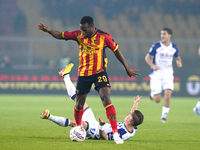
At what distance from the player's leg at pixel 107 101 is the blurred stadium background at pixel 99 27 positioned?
12.7 m

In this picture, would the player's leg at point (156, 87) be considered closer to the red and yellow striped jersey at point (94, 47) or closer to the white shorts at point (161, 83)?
the white shorts at point (161, 83)

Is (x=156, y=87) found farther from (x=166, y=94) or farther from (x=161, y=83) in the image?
(x=166, y=94)

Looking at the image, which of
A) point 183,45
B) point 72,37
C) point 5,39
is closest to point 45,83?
point 5,39

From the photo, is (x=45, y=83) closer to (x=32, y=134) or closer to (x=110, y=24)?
(x=110, y=24)

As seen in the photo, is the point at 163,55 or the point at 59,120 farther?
the point at 163,55

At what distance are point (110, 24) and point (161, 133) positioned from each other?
18535mm

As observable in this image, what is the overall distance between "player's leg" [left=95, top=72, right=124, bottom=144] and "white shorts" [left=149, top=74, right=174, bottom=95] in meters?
4.21

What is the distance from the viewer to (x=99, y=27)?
23625 millimetres

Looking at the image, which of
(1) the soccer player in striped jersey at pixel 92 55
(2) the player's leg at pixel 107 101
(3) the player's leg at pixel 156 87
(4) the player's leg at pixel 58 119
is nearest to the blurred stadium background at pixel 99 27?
(3) the player's leg at pixel 156 87

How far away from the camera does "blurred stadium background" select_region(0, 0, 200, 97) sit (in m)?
18.5

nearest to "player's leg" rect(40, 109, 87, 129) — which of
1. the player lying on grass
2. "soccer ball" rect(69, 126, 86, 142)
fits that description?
the player lying on grass

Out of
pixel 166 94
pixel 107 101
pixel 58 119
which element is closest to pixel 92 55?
pixel 107 101

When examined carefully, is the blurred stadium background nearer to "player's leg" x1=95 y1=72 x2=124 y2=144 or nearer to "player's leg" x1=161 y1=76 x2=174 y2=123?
"player's leg" x1=161 y1=76 x2=174 y2=123

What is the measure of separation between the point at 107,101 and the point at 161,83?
4.70 meters
